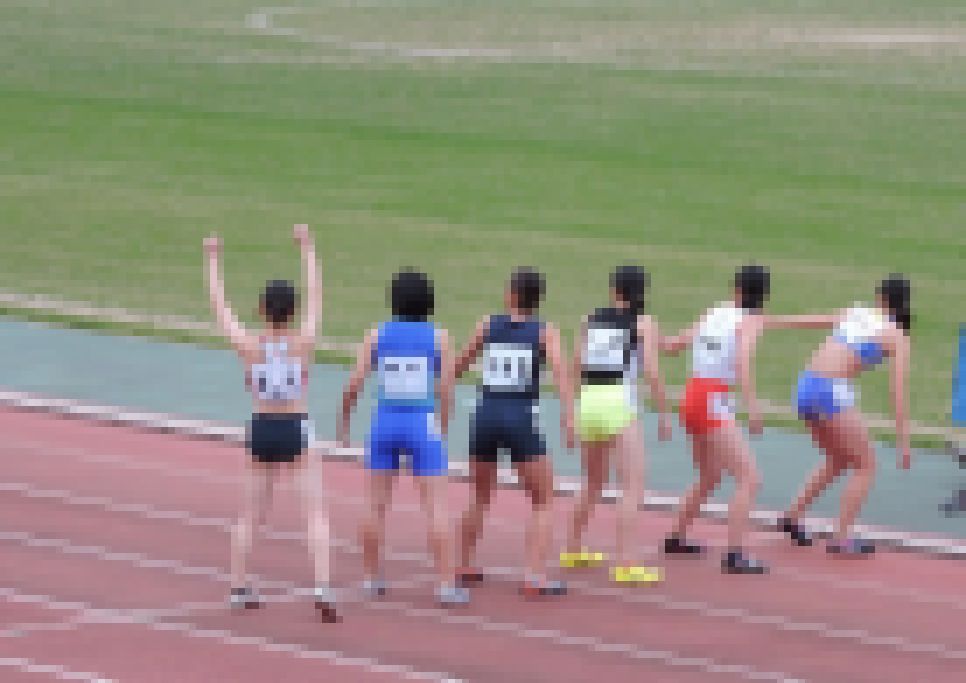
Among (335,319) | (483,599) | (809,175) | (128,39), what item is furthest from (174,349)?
(128,39)

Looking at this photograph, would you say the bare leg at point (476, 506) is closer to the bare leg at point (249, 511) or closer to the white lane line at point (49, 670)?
the bare leg at point (249, 511)

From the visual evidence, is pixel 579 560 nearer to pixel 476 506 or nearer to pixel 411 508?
pixel 476 506

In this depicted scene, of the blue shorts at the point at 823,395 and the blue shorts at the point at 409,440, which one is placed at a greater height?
the blue shorts at the point at 823,395

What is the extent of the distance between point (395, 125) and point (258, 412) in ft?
81.8

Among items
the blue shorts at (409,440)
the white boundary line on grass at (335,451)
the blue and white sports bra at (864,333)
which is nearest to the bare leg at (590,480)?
the blue shorts at (409,440)

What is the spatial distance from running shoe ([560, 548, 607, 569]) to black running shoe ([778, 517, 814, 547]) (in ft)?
5.03

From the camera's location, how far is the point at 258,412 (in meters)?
13.0

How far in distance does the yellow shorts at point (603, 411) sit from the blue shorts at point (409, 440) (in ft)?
3.32

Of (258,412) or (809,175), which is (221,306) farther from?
(809,175)

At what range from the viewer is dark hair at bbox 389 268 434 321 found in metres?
12.9

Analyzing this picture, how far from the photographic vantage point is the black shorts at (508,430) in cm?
1316

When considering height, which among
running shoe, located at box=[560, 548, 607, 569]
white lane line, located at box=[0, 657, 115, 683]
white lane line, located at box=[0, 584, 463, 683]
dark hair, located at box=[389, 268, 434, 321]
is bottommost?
white lane line, located at box=[0, 657, 115, 683]

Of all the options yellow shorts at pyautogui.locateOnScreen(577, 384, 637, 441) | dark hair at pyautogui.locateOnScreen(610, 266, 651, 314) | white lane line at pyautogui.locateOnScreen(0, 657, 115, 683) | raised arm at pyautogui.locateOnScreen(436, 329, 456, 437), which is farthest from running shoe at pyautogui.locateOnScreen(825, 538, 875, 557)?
white lane line at pyautogui.locateOnScreen(0, 657, 115, 683)

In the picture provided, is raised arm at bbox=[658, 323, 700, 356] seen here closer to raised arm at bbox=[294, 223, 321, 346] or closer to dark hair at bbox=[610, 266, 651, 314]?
dark hair at bbox=[610, 266, 651, 314]
